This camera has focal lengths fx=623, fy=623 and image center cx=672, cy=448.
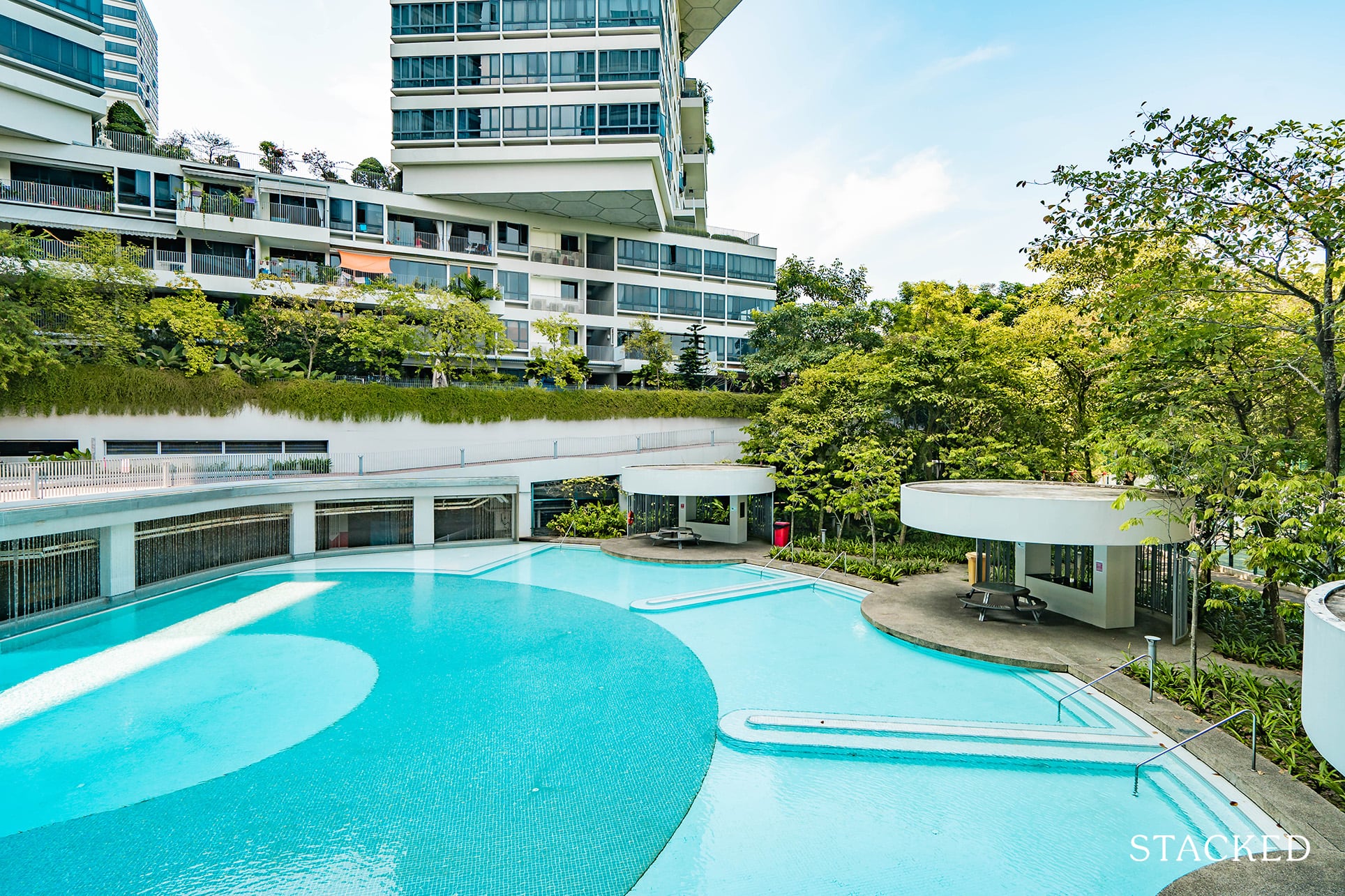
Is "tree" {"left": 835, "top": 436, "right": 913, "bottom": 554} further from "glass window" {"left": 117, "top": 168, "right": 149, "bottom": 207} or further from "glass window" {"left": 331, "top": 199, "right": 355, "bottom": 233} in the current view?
"glass window" {"left": 117, "top": 168, "right": 149, "bottom": 207}

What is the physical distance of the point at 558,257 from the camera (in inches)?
1518

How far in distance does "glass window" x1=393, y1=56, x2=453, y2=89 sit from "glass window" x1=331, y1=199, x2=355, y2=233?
7.28 m

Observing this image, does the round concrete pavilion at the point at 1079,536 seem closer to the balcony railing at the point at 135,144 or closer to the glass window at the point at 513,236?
the glass window at the point at 513,236

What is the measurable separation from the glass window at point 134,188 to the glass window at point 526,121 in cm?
1749

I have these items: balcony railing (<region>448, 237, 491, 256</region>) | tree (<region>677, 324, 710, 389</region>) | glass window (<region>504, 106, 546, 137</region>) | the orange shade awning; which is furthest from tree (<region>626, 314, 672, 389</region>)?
the orange shade awning

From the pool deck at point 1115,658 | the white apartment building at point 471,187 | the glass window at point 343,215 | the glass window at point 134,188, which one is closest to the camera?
the pool deck at point 1115,658

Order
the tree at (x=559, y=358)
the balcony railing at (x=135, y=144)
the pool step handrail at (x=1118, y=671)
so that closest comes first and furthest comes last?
the pool step handrail at (x=1118, y=671) → the balcony railing at (x=135, y=144) → the tree at (x=559, y=358)

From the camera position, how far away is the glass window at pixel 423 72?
34281 mm

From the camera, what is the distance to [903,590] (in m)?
16.3

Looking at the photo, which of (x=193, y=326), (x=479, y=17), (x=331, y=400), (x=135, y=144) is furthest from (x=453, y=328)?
(x=135, y=144)

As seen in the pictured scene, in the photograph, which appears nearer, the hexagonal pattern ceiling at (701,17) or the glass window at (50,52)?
the glass window at (50,52)

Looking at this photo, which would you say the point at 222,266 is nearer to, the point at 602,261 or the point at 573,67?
the point at 602,261

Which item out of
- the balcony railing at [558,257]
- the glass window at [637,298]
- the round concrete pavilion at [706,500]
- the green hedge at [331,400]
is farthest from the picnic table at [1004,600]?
the balcony railing at [558,257]

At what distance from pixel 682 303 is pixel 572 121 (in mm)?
12743
